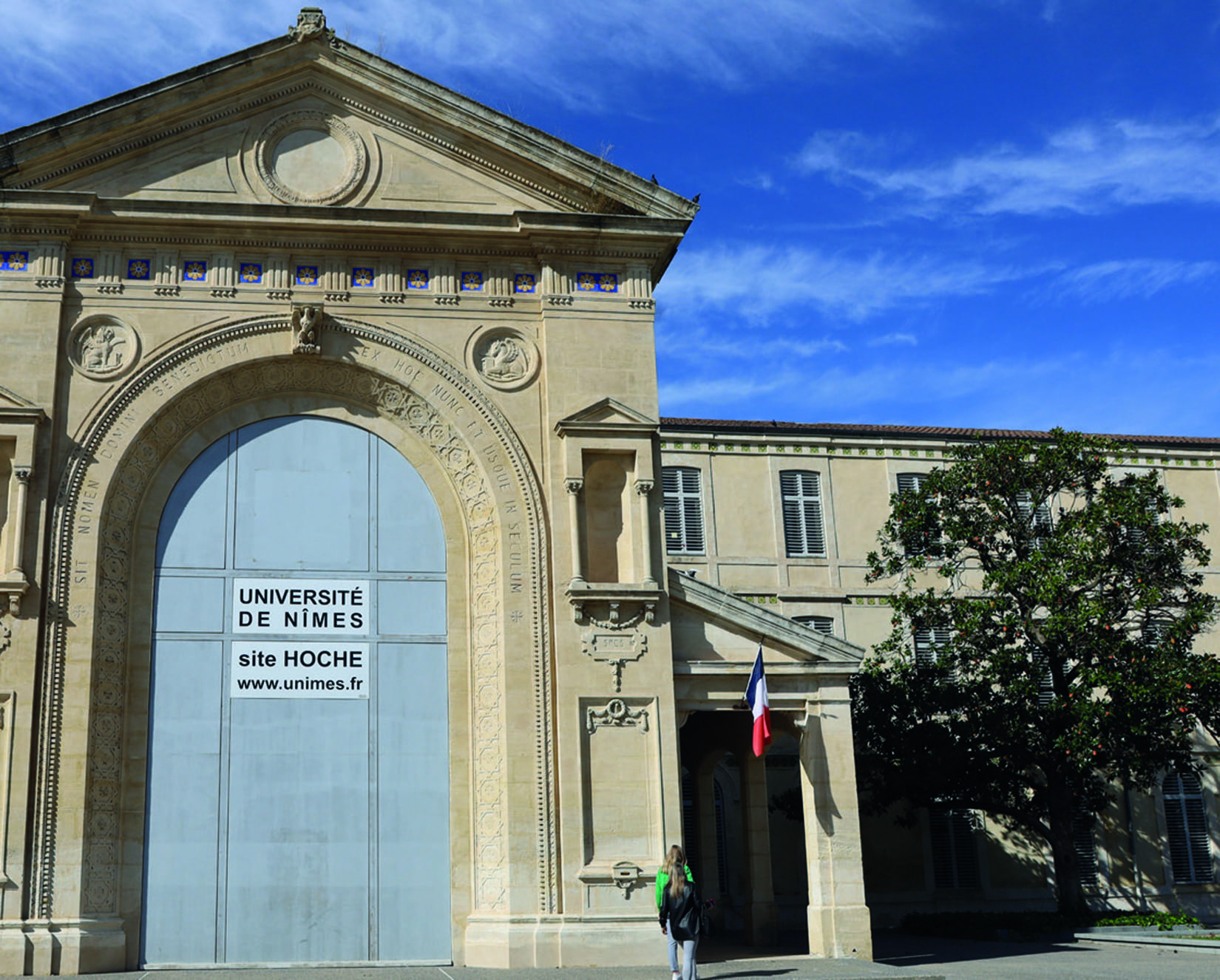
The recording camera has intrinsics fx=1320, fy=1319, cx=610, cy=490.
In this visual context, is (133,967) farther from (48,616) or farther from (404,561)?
(404,561)

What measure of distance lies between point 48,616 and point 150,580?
168 cm

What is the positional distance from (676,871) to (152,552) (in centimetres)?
998

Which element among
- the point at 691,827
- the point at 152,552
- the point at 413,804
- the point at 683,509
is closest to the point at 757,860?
the point at 691,827

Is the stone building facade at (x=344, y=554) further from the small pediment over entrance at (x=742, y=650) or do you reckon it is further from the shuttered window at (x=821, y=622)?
the shuttered window at (x=821, y=622)

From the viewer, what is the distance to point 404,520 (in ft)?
72.2

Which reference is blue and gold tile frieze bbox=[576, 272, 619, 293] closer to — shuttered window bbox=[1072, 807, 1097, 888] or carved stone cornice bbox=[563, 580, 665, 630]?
carved stone cornice bbox=[563, 580, 665, 630]

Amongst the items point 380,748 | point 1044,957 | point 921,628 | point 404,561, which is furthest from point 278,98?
point 1044,957

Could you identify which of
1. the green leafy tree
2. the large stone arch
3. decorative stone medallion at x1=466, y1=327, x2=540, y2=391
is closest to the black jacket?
the large stone arch

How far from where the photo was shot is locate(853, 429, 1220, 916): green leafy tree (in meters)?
28.1

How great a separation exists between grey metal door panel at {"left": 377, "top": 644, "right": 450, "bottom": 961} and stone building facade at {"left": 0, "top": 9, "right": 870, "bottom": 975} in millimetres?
46

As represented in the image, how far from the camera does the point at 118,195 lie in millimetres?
21750

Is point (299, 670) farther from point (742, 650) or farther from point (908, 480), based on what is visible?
point (908, 480)

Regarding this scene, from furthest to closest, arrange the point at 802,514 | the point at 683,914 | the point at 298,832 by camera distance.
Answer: the point at 802,514, the point at 298,832, the point at 683,914

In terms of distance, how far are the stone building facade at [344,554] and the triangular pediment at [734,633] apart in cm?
7
